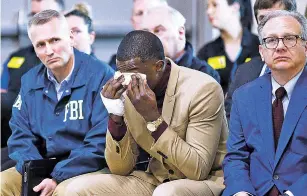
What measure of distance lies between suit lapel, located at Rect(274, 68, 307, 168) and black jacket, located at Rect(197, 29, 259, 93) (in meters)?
1.52

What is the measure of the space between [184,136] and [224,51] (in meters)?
1.58

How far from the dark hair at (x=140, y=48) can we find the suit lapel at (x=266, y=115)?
46 cm

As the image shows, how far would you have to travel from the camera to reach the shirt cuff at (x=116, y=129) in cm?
303

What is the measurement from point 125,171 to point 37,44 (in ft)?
2.70

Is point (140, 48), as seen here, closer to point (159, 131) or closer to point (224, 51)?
point (159, 131)

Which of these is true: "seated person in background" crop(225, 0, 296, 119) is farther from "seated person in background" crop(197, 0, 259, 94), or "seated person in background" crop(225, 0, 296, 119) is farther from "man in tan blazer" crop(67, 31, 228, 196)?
"seated person in background" crop(197, 0, 259, 94)

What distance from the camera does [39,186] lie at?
10.9 feet

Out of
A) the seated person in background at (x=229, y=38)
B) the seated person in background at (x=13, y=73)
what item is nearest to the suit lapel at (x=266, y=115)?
the seated person in background at (x=229, y=38)

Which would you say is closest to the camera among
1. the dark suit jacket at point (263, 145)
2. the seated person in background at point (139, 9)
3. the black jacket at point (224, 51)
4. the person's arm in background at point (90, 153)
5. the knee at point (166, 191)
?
the dark suit jacket at point (263, 145)

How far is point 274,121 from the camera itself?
9.20 feet

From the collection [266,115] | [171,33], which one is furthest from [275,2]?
[266,115]

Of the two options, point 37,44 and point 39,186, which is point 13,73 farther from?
point 39,186

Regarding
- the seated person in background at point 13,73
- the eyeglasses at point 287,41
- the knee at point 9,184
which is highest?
the eyeglasses at point 287,41

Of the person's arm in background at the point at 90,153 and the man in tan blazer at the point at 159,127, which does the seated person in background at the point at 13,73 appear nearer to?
the person's arm in background at the point at 90,153
